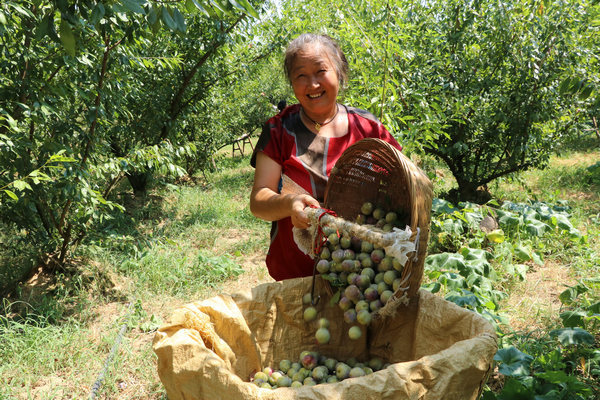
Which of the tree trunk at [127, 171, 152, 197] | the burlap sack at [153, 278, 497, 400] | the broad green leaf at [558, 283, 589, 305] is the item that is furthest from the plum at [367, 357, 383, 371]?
the tree trunk at [127, 171, 152, 197]

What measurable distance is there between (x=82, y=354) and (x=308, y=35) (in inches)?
91.7

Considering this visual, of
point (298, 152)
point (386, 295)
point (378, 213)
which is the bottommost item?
point (386, 295)

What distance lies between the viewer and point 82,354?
267 centimetres

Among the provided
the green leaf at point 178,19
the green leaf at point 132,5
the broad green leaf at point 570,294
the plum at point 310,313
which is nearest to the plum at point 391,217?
the plum at point 310,313

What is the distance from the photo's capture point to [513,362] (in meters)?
1.90

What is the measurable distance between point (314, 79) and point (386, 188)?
0.57 m

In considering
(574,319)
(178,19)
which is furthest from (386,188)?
(574,319)

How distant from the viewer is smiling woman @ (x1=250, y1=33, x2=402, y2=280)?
183 centimetres

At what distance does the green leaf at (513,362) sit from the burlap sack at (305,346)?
1.39 feet

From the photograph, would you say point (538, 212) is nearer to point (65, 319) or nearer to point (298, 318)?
point (298, 318)

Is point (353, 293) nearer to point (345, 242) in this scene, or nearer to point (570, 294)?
point (345, 242)

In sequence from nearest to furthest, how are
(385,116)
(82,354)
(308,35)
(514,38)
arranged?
(308,35) < (82,354) < (385,116) < (514,38)

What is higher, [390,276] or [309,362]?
[390,276]

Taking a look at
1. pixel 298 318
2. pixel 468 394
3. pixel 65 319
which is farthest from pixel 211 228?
pixel 468 394
